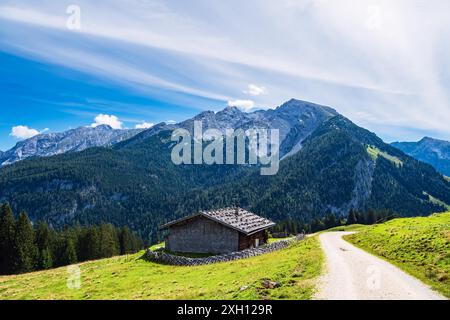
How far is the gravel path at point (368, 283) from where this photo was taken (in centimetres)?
2105

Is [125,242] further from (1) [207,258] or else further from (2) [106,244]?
(1) [207,258]

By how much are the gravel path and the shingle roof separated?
2440 cm

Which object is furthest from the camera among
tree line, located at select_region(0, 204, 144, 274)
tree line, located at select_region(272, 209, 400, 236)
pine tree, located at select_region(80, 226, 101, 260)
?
tree line, located at select_region(272, 209, 400, 236)

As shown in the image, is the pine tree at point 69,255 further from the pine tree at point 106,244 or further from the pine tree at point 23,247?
the pine tree at point 106,244

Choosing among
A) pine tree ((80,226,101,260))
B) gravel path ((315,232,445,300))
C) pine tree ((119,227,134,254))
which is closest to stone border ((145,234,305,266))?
gravel path ((315,232,445,300))

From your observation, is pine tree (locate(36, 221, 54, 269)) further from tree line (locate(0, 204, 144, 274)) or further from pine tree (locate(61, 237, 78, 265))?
pine tree (locate(61, 237, 78, 265))

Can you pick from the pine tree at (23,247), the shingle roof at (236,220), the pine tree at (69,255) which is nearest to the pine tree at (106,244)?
the pine tree at (69,255)

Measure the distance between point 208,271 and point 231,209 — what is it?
28464 millimetres

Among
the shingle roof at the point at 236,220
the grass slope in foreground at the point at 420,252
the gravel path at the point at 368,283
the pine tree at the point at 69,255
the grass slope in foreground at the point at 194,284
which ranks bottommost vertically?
the pine tree at the point at 69,255

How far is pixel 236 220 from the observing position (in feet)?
197

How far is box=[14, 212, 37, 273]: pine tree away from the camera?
78.3 m

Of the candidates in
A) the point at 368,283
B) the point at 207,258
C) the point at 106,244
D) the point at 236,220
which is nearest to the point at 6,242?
the point at 106,244

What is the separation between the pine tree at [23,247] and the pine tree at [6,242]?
0.93 meters
